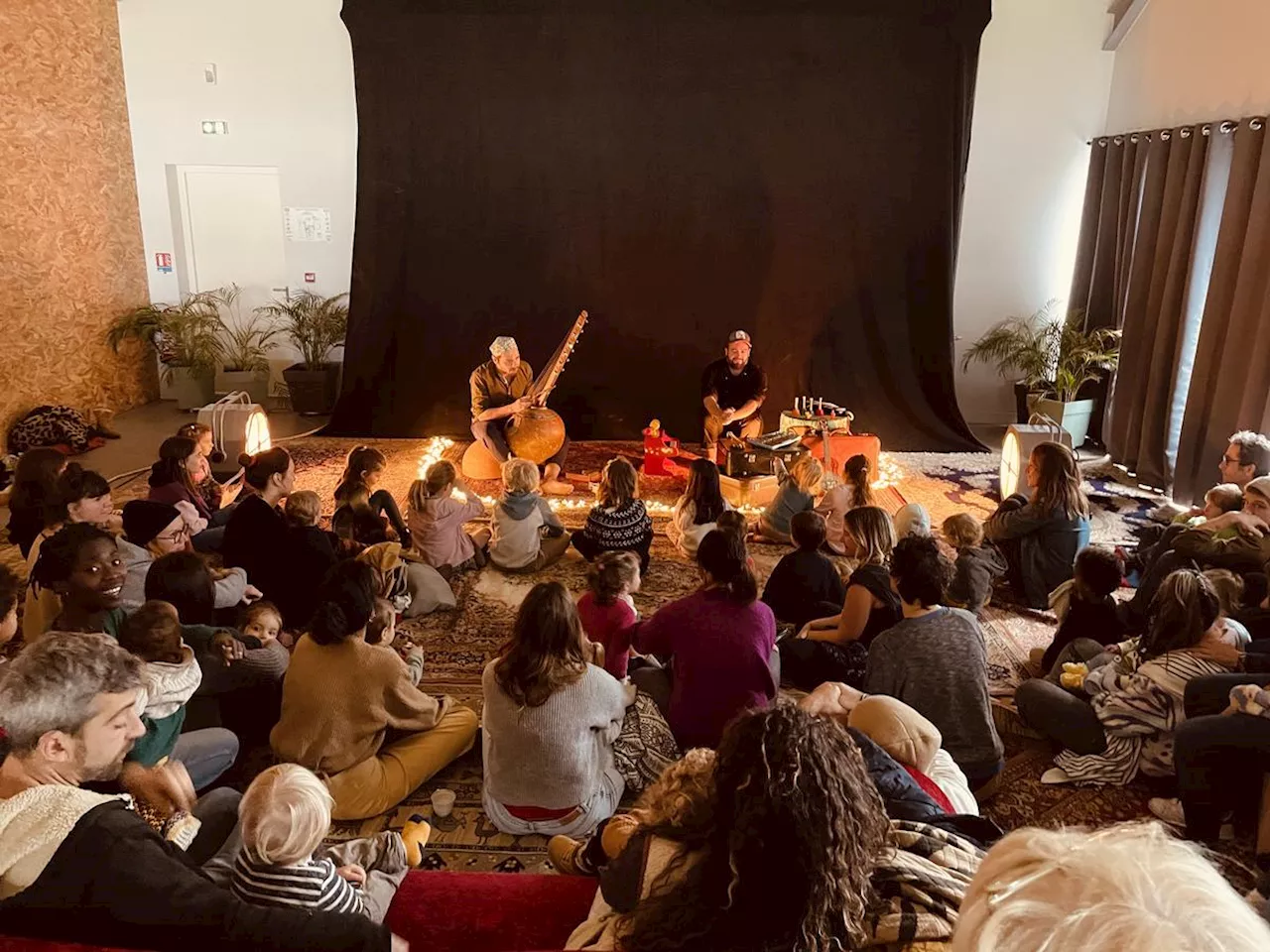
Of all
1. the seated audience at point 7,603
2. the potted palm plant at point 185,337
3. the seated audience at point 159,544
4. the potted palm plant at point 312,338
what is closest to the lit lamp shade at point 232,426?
the seated audience at point 159,544

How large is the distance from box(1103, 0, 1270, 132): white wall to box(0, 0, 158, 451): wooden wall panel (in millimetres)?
7708

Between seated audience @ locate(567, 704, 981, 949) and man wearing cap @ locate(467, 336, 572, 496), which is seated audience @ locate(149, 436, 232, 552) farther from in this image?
seated audience @ locate(567, 704, 981, 949)

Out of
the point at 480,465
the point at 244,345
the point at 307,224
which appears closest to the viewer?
the point at 480,465

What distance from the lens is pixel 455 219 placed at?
25.0 ft

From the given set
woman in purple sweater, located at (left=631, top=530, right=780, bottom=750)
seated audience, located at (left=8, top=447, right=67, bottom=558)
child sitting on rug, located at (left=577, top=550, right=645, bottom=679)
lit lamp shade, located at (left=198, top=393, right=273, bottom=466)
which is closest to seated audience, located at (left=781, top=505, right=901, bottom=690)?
woman in purple sweater, located at (left=631, top=530, right=780, bottom=750)

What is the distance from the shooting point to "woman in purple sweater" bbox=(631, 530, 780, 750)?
9.98 feet

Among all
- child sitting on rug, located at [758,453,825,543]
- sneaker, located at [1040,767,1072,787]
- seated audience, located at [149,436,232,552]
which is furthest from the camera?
child sitting on rug, located at [758,453,825,543]

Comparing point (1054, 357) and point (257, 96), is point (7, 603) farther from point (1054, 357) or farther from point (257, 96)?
point (1054, 357)

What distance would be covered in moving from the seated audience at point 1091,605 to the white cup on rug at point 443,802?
229 centimetres

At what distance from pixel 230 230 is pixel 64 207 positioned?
122 cm

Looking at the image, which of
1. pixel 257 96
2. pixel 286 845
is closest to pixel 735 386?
pixel 257 96

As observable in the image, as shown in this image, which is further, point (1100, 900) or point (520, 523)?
point (520, 523)

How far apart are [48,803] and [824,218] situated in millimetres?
6934

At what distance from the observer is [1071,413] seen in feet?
24.5
